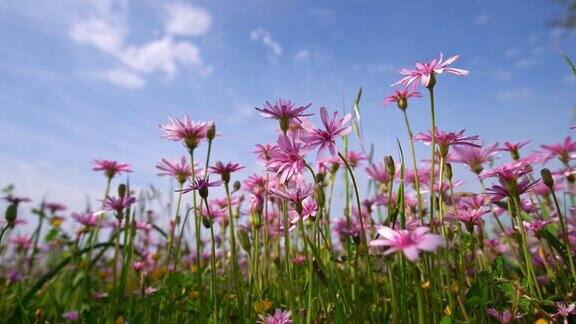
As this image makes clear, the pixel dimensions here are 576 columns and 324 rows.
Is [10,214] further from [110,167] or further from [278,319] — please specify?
[278,319]

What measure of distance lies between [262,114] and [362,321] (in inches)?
33.4

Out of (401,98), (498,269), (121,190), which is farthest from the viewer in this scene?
(121,190)

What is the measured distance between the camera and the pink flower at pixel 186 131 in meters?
1.91

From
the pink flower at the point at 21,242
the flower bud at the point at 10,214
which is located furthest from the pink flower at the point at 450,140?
the pink flower at the point at 21,242

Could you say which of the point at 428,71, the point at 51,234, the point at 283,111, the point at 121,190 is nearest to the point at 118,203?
the point at 121,190

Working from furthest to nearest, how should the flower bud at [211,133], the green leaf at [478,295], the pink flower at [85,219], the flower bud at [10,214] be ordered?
the pink flower at [85,219] → the flower bud at [10,214] → the flower bud at [211,133] → the green leaf at [478,295]

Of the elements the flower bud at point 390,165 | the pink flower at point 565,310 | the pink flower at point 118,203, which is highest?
the pink flower at point 118,203

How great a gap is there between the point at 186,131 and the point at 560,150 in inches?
80.9

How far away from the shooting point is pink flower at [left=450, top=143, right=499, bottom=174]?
6.84ft

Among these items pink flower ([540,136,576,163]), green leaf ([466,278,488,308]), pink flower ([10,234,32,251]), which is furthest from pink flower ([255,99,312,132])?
pink flower ([10,234,32,251])

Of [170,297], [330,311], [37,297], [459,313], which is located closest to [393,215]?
[330,311]

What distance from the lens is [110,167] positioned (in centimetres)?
265

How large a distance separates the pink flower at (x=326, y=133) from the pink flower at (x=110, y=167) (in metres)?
1.62

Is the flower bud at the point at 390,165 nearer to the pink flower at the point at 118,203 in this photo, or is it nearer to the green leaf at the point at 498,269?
the green leaf at the point at 498,269
